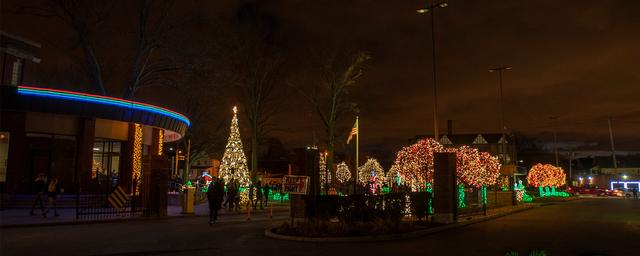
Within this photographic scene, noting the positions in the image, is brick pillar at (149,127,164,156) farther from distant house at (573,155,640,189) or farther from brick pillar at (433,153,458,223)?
distant house at (573,155,640,189)

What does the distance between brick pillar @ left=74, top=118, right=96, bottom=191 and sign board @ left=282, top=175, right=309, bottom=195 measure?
1610cm

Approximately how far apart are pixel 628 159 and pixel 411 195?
118 m

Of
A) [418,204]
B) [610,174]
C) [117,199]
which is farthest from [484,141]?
[117,199]

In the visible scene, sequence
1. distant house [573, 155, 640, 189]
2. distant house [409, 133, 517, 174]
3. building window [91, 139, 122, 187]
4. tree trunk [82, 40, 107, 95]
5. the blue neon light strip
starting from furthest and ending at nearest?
distant house [409, 133, 517, 174]
distant house [573, 155, 640, 189]
tree trunk [82, 40, 107, 95]
building window [91, 139, 122, 187]
the blue neon light strip

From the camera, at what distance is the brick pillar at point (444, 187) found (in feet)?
67.3

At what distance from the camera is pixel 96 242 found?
46.1 ft

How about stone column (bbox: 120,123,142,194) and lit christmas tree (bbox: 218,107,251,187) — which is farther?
lit christmas tree (bbox: 218,107,251,187)

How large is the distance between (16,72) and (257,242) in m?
21.5

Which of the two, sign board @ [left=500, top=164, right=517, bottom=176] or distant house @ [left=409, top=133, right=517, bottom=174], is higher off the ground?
distant house @ [left=409, top=133, right=517, bottom=174]

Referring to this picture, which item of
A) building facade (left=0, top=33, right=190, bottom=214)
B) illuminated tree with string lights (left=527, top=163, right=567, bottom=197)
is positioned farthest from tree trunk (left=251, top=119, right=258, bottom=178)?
illuminated tree with string lights (left=527, top=163, right=567, bottom=197)

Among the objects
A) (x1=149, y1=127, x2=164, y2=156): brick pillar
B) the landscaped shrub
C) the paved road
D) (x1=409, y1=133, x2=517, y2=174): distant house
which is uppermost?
(x1=409, y1=133, x2=517, y2=174): distant house

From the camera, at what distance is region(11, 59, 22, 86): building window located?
92.8ft

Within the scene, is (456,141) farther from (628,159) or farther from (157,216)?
(157,216)

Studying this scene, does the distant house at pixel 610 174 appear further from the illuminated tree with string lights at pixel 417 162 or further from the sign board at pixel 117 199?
the sign board at pixel 117 199
